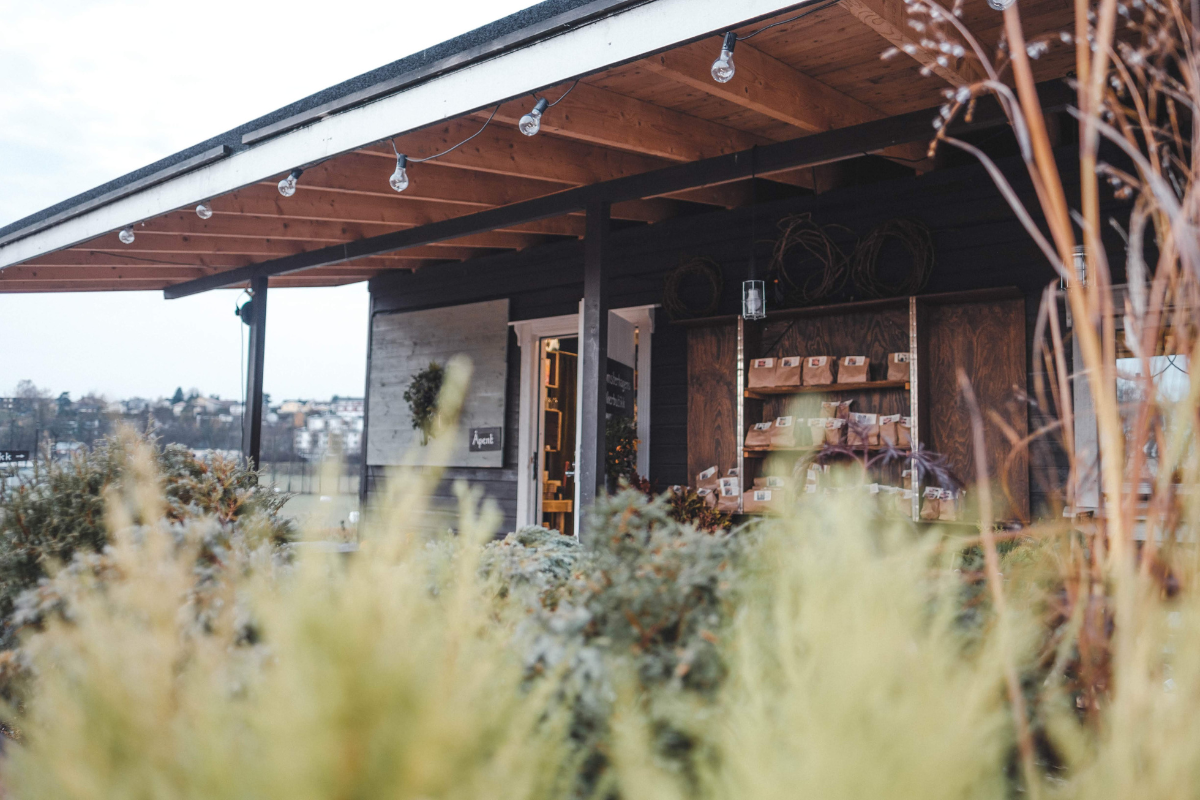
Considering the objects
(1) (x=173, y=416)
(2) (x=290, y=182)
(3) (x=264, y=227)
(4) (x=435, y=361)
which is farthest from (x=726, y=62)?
(1) (x=173, y=416)

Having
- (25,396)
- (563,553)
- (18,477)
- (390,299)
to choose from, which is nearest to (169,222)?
(390,299)

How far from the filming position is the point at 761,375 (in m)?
4.85

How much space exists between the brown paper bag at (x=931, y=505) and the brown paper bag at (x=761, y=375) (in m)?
1.04

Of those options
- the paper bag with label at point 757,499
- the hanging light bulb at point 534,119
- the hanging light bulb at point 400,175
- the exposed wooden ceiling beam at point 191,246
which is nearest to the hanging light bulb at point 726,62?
the hanging light bulb at point 534,119

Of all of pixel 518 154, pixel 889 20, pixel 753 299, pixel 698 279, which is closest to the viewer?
pixel 889 20

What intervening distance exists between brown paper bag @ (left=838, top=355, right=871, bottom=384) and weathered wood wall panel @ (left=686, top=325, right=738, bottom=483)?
27.8 inches

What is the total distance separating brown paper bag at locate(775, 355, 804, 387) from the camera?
4.71 metres

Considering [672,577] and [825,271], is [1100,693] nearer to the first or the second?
[672,577]

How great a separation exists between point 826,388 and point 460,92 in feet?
8.79

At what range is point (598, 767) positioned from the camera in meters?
1.10

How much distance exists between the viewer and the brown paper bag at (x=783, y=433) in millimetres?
4449

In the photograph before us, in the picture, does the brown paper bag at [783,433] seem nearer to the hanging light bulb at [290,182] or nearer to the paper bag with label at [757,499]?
the paper bag with label at [757,499]

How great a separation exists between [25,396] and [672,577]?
8371 millimetres

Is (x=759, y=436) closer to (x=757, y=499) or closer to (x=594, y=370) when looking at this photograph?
(x=757, y=499)
